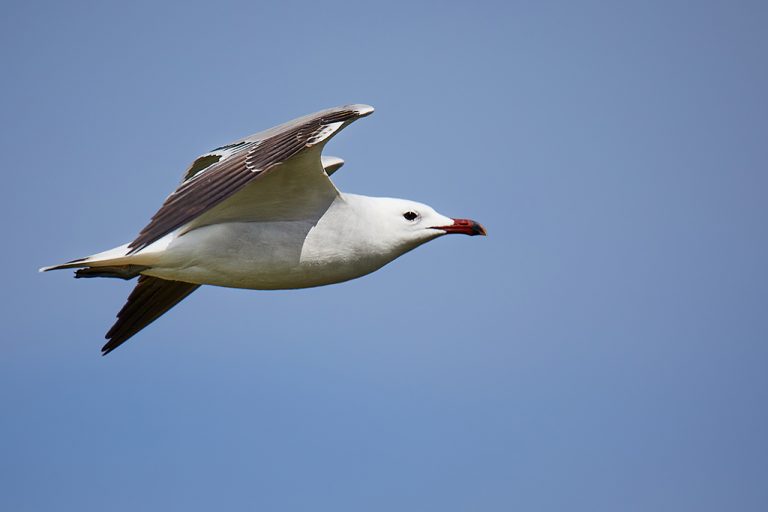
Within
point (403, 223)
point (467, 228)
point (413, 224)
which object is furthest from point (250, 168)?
point (467, 228)

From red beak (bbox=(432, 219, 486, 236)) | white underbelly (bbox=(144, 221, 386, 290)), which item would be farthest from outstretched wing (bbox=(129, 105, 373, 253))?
red beak (bbox=(432, 219, 486, 236))

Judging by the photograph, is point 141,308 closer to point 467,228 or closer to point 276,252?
point 276,252

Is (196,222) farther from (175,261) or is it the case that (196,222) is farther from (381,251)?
(381,251)

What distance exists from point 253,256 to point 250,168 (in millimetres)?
917

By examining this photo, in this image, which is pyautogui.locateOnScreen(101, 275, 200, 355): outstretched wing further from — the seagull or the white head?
the white head

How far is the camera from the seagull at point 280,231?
11008 millimetres

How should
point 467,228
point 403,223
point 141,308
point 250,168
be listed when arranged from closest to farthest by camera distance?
point 250,168 → point 403,223 → point 467,228 → point 141,308

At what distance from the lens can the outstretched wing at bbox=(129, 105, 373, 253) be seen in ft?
34.2

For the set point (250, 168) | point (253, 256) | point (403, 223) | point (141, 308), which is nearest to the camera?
point (250, 168)

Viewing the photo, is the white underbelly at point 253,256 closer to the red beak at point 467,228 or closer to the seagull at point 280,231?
the seagull at point 280,231

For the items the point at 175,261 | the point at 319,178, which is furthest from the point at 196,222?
the point at 319,178

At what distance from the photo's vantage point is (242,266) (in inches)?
444

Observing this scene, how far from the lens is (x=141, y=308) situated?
1294 centimetres

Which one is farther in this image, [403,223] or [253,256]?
[403,223]
